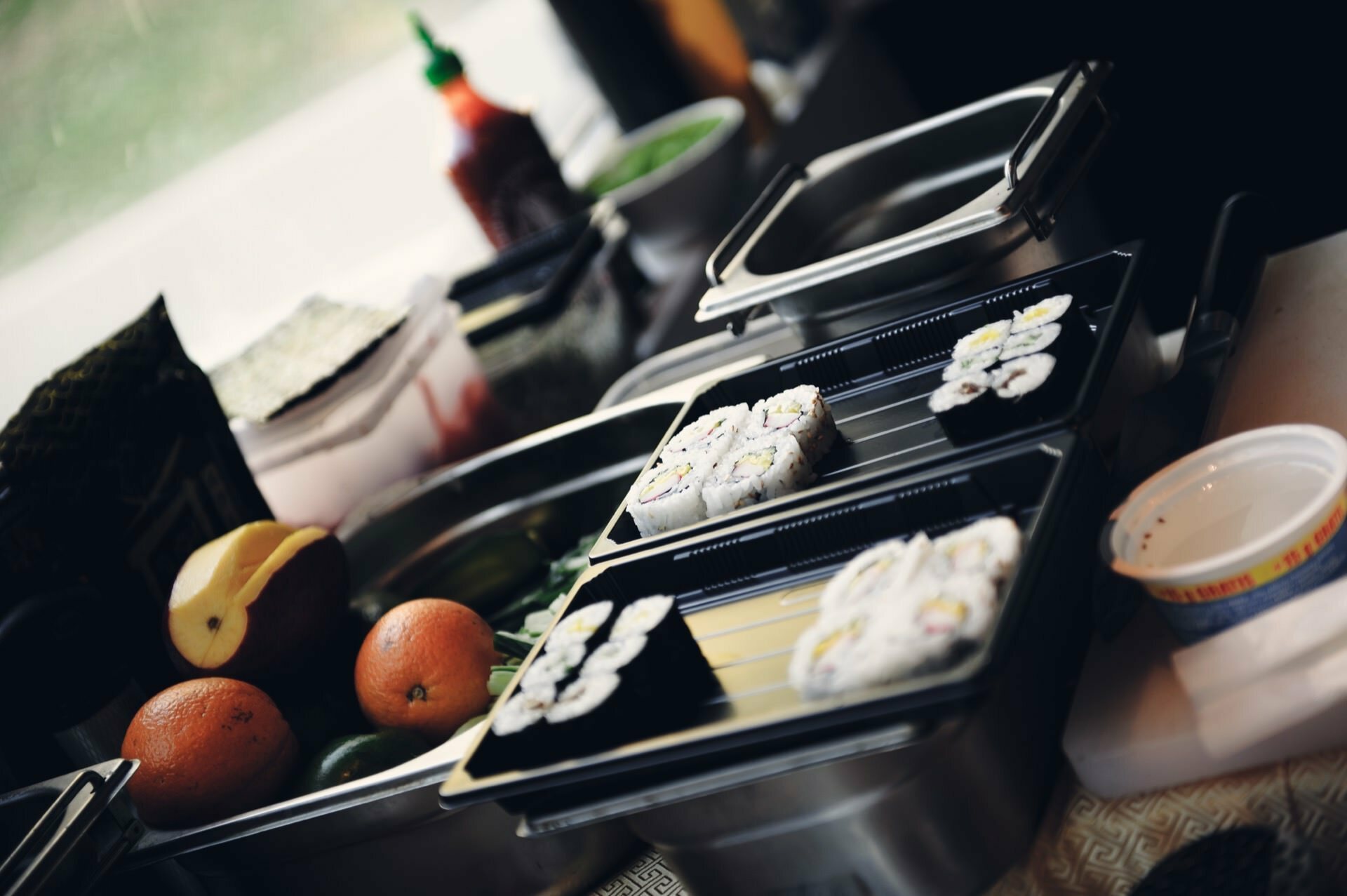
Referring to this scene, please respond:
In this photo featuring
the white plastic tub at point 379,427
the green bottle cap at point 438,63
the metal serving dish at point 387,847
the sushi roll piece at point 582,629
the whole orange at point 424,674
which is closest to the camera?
the sushi roll piece at point 582,629

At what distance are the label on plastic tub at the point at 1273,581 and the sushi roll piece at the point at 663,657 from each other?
1.25 feet

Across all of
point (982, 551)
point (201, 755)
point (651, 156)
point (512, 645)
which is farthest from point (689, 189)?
point (982, 551)

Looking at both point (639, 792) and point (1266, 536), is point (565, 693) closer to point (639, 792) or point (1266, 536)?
point (639, 792)

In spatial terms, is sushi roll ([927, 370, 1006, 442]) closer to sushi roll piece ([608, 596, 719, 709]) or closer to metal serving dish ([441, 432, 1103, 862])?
metal serving dish ([441, 432, 1103, 862])

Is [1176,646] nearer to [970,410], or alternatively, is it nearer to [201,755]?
[970,410]

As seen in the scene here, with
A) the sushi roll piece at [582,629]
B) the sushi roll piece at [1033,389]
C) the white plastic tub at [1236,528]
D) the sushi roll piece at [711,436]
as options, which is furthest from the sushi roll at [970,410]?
the sushi roll piece at [582,629]

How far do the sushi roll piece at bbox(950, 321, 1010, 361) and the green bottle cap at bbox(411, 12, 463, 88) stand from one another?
1.64 metres

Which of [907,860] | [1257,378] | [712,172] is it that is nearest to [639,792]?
[907,860]

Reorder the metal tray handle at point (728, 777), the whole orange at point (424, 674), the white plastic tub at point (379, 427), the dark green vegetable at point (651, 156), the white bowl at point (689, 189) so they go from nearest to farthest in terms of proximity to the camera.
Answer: the metal tray handle at point (728, 777) < the whole orange at point (424, 674) < the white plastic tub at point (379, 427) < the white bowl at point (689, 189) < the dark green vegetable at point (651, 156)

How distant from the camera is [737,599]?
1103 mm

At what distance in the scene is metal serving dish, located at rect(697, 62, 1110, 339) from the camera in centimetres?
130

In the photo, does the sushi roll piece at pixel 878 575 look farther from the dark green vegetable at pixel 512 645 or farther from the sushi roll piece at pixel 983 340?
the dark green vegetable at pixel 512 645

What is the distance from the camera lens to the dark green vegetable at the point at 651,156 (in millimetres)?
2986

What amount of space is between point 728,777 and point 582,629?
0.78ft
